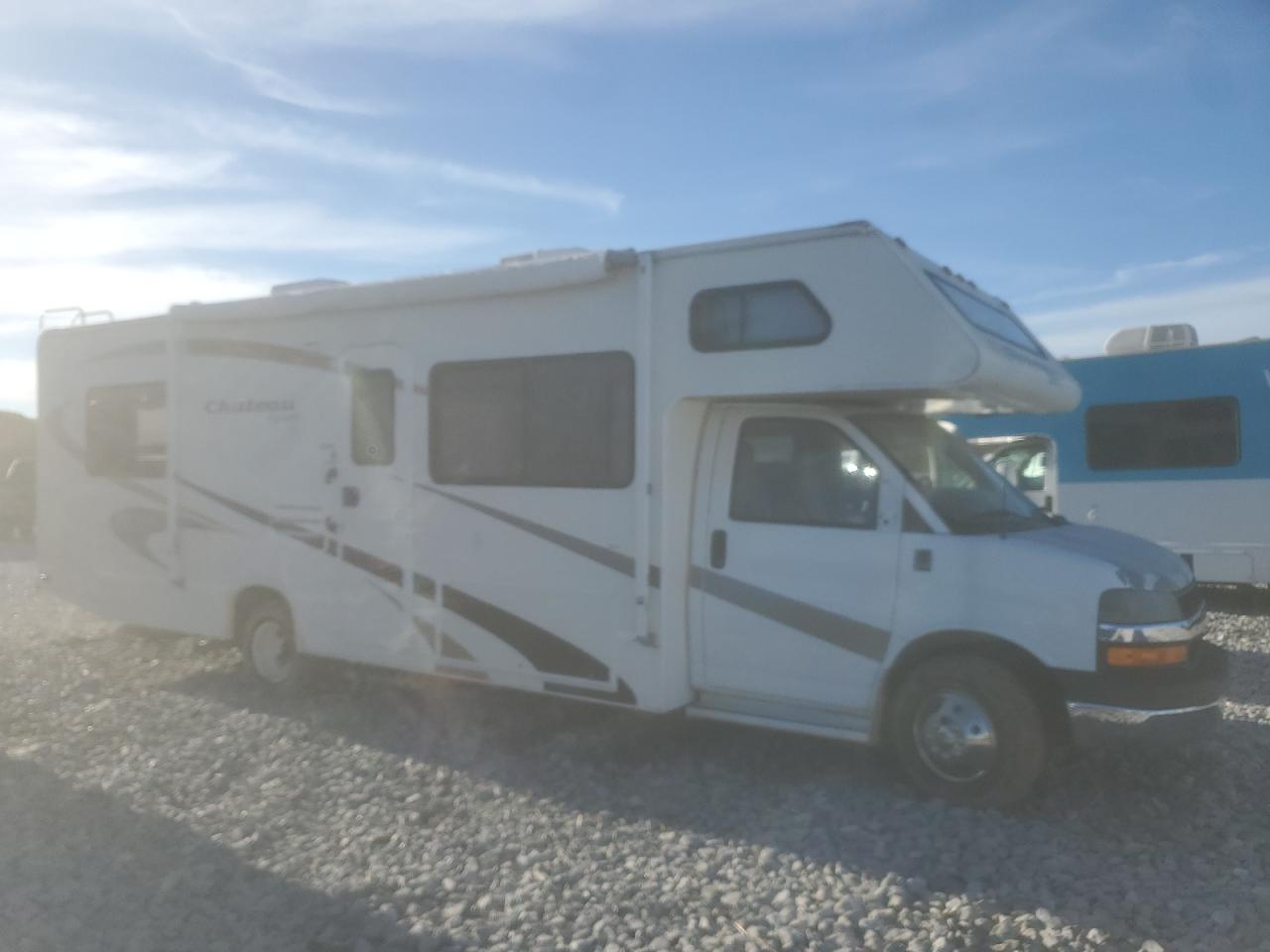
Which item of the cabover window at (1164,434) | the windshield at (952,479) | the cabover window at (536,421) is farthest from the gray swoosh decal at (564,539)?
the cabover window at (1164,434)

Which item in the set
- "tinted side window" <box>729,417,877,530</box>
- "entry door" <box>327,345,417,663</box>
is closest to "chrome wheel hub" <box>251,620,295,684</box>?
"entry door" <box>327,345,417,663</box>

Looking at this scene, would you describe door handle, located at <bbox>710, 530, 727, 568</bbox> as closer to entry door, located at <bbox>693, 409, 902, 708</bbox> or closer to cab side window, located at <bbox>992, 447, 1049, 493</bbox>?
entry door, located at <bbox>693, 409, 902, 708</bbox>

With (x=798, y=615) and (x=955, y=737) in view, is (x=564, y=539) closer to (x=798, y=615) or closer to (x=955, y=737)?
(x=798, y=615)

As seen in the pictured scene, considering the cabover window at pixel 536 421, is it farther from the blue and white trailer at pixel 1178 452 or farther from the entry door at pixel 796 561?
the blue and white trailer at pixel 1178 452

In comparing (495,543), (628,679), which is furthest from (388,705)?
(628,679)

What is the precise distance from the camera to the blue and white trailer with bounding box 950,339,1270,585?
11.3 m

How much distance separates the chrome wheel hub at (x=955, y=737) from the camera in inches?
215

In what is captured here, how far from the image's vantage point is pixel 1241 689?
7.99 meters

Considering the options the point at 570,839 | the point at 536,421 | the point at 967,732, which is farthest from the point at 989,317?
the point at 570,839

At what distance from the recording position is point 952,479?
239 inches

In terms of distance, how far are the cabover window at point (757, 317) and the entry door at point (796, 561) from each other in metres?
0.50

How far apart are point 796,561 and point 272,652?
164 inches

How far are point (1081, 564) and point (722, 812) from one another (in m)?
2.09

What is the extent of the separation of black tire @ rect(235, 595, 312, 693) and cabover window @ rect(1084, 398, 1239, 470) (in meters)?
8.57
